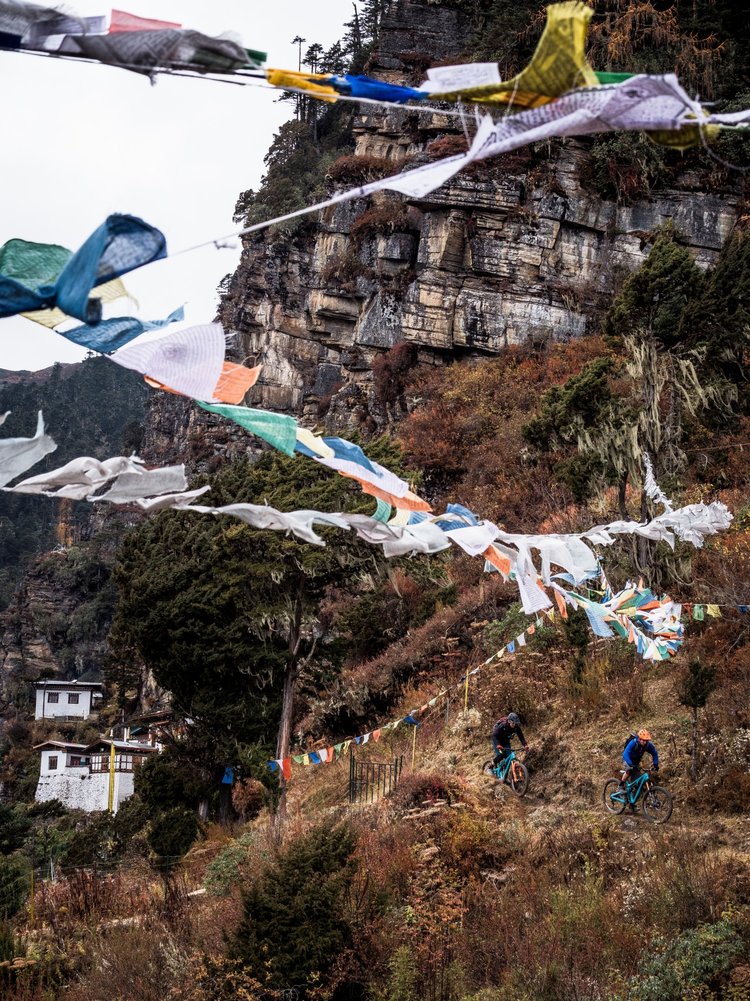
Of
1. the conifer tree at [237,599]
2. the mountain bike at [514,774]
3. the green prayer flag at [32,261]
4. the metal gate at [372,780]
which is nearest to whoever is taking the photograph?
the green prayer flag at [32,261]

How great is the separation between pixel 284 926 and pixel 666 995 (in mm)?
3237

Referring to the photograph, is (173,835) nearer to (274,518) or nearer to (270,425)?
(274,518)

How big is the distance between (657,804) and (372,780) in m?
5.00

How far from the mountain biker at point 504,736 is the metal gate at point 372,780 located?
177 centimetres

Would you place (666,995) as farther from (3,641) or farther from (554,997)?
(3,641)

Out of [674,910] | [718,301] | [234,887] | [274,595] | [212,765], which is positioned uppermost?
[718,301]

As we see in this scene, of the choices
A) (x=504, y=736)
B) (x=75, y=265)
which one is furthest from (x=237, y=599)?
(x=75, y=265)


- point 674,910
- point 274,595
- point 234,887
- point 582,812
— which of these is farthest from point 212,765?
point 674,910

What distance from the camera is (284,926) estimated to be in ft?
28.8

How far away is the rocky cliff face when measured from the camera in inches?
1287

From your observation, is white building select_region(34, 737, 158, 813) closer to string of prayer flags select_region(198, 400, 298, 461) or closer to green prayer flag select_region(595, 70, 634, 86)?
string of prayer flags select_region(198, 400, 298, 461)

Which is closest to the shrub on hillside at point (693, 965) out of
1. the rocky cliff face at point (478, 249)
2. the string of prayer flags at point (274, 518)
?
the string of prayer flags at point (274, 518)

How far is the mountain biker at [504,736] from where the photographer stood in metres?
12.5

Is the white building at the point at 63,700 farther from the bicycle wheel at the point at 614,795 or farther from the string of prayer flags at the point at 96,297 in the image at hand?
the string of prayer flags at the point at 96,297
